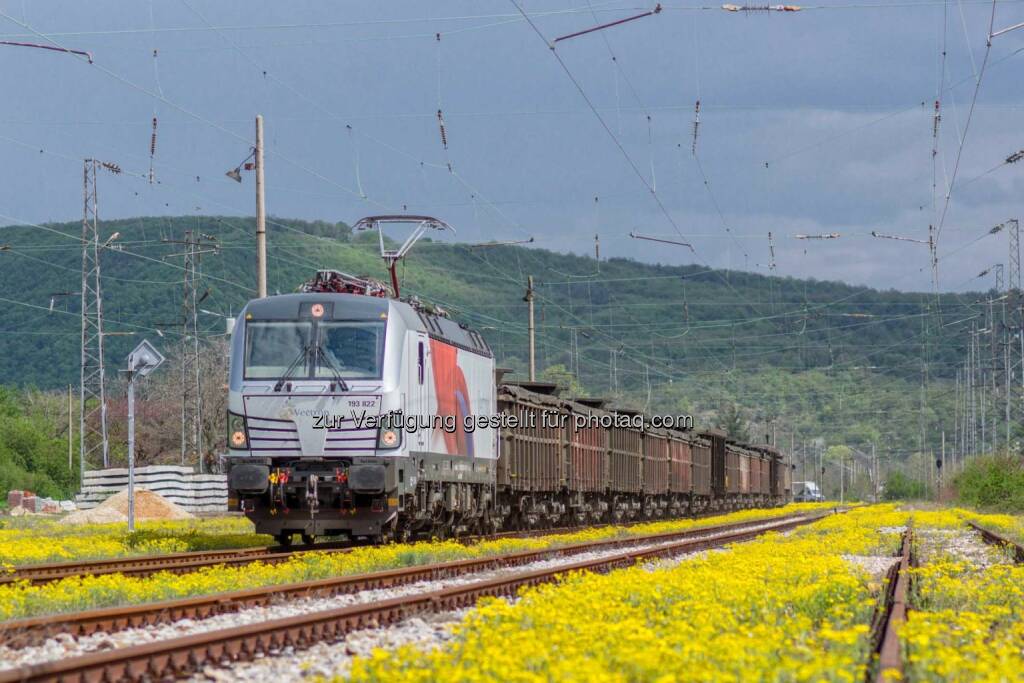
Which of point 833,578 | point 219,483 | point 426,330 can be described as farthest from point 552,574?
point 219,483

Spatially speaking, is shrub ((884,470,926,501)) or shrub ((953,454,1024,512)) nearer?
shrub ((953,454,1024,512))

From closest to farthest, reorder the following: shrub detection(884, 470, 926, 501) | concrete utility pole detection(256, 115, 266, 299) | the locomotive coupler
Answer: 1. the locomotive coupler
2. concrete utility pole detection(256, 115, 266, 299)
3. shrub detection(884, 470, 926, 501)

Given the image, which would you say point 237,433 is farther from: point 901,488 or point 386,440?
point 901,488

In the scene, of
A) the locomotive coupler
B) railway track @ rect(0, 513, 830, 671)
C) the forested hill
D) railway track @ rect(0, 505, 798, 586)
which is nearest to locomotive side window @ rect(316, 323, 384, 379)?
the locomotive coupler

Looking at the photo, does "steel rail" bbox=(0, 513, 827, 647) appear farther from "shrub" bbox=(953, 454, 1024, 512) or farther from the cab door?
"shrub" bbox=(953, 454, 1024, 512)

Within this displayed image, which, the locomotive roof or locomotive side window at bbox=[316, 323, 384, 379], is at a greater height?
the locomotive roof

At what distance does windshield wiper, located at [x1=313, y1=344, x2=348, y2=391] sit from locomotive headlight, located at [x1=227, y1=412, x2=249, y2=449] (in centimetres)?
134

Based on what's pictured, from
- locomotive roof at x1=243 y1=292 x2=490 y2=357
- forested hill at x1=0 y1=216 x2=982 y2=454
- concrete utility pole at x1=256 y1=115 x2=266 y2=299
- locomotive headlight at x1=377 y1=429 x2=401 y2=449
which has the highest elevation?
forested hill at x1=0 y1=216 x2=982 y2=454

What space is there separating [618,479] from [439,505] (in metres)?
17.6

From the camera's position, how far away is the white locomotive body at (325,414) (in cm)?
1861

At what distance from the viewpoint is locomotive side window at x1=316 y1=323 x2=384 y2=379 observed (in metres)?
19.1

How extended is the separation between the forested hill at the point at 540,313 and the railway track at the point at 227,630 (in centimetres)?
8355

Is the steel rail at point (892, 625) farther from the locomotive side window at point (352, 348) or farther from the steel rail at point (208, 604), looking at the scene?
the locomotive side window at point (352, 348)

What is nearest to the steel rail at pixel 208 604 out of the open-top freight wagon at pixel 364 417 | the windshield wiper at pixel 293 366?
the open-top freight wagon at pixel 364 417
